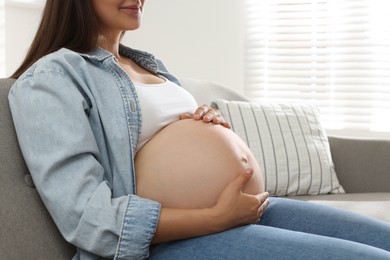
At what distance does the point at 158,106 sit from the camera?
1338 mm

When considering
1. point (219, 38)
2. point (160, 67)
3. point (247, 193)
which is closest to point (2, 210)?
point (247, 193)

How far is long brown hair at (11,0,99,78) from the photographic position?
1376 mm

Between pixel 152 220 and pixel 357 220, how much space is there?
1.45ft

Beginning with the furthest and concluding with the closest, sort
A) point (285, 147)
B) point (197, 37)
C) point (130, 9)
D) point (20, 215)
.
Answer: point (197, 37) < point (285, 147) < point (130, 9) < point (20, 215)

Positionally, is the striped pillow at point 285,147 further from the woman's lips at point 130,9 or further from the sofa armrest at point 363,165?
the woman's lips at point 130,9

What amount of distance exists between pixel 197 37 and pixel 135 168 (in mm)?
2371

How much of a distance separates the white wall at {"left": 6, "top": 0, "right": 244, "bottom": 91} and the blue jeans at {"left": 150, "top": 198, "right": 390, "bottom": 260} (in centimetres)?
230

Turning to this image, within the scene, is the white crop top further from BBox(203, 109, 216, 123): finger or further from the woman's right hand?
the woman's right hand

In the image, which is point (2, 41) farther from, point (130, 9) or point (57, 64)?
point (57, 64)

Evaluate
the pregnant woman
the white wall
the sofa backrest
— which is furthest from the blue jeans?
the white wall

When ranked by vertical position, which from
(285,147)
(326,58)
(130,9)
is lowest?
(285,147)

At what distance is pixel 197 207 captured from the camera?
1.21 meters

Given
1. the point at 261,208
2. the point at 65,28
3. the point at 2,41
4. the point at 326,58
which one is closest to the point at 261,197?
the point at 261,208

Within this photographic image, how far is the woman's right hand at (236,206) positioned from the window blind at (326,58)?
2.20 metres
